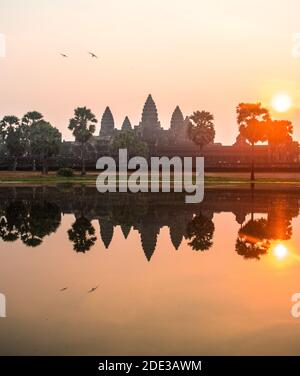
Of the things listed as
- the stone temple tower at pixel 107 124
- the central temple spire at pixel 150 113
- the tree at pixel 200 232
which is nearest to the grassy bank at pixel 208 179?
the tree at pixel 200 232

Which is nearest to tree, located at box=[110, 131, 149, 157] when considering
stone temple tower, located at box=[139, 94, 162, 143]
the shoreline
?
the shoreline

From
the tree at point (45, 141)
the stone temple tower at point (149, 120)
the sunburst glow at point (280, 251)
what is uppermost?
the stone temple tower at point (149, 120)

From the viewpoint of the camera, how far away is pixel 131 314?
1184cm

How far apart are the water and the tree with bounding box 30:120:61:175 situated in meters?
62.1

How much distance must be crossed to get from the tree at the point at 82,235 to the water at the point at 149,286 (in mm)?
42

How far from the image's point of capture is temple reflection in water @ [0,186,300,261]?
21.3 metres

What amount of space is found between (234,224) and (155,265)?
1032 centimetres

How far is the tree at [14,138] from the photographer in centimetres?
9569

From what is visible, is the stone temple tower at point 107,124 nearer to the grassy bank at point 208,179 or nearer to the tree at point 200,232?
the grassy bank at point 208,179

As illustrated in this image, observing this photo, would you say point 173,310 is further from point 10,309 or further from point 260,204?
point 260,204

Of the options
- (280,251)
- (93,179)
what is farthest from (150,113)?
(280,251)

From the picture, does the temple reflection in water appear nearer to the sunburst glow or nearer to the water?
the water

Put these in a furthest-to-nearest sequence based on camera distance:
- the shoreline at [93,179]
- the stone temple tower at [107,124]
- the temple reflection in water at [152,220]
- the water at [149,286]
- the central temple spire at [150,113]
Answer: the stone temple tower at [107,124] < the central temple spire at [150,113] < the shoreline at [93,179] < the temple reflection in water at [152,220] < the water at [149,286]
